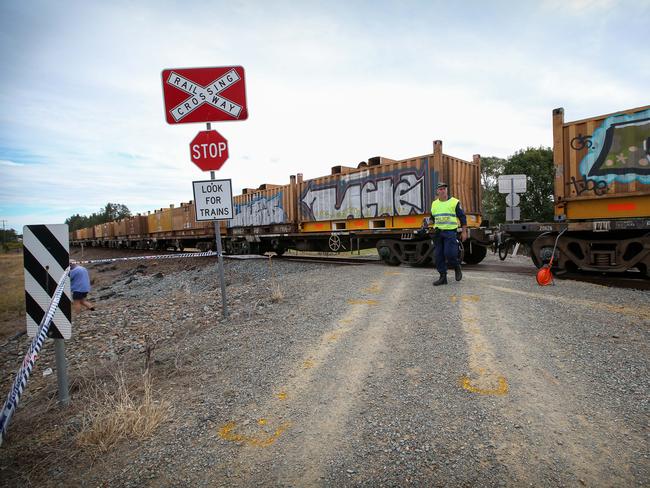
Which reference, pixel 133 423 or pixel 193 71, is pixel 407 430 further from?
pixel 193 71

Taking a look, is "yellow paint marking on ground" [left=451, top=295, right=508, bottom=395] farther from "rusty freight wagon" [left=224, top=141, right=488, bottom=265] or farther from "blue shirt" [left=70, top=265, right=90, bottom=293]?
"blue shirt" [left=70, top=265, right=90, bottom=293]

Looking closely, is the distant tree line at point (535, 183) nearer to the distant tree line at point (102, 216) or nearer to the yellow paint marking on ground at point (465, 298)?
the yellow paint marking on ground at point (465, 298)

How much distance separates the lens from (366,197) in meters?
11.7

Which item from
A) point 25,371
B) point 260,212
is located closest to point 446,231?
point 25,371

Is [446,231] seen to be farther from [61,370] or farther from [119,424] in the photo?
[61,370]

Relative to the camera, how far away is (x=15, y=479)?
91.3 inches

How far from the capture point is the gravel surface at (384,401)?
2.13 metres

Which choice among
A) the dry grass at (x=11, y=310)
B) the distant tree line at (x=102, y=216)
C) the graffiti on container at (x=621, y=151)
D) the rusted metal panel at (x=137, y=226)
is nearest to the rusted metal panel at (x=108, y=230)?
the rusted metal panel at (x=137, y=226)

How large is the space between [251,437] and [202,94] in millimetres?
4567

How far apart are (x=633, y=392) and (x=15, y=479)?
4.37m

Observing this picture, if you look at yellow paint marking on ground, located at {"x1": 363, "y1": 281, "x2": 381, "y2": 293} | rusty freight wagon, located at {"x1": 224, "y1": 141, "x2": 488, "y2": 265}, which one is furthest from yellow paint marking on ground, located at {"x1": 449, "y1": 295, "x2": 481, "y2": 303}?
rusty freight wagon, located at {"x1": 224, "y1": 141, "x2": 488, "y2": 265}

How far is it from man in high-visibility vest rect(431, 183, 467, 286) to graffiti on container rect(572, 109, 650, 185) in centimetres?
288

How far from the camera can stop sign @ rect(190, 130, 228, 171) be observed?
17.2ft

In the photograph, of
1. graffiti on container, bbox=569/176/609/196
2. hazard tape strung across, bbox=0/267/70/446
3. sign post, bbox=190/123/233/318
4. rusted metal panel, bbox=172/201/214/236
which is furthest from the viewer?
rusted metal panel, bbox=172/201/214/236
